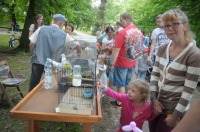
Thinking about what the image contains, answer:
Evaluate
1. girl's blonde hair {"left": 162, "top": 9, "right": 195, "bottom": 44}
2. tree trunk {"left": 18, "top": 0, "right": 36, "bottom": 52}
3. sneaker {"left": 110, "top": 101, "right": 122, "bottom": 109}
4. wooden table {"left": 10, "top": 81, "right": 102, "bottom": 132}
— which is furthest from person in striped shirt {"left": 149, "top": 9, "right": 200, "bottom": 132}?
tree trunk {"left": 18, "top": 0, "right": 36, "bottom": 52}

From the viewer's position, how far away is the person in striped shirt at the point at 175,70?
2174mm

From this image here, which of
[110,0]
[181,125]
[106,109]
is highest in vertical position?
[110,0]

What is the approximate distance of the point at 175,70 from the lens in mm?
2225

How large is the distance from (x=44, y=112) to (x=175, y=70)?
133 centimetres

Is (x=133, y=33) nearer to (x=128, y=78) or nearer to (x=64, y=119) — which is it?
(x=128, y=78)

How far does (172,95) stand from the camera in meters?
2.33

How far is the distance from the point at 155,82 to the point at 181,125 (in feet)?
5.66

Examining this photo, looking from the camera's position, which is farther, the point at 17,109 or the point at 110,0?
the point at 110,0

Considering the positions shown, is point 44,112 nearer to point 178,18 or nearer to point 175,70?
point 175,70

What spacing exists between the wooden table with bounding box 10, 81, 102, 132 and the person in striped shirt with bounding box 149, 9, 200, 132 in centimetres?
66

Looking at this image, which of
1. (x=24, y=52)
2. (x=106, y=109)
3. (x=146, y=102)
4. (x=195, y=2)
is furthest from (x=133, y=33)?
(x=24, y=52)

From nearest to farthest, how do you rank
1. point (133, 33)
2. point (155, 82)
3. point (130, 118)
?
point (155, 82) → point (130, 118) → point (133, 33)

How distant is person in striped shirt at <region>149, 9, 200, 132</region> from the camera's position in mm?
2174

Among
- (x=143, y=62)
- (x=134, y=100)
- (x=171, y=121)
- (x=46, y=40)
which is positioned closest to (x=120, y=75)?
(x=143, y=62)
